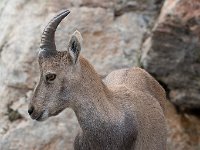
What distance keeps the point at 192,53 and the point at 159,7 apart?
1517 mm

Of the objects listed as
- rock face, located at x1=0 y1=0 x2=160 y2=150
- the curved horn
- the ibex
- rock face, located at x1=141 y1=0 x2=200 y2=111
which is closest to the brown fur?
the ibex

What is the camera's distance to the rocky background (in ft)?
32.3

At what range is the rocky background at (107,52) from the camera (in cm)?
984

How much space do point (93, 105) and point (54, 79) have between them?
542 mm

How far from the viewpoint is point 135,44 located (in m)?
10.7

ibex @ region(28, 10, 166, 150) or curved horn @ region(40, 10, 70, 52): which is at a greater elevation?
curved horn @ region(40, 10, 70, 52)

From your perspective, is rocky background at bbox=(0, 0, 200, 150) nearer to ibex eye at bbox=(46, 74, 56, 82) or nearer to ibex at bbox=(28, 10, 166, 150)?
ibex at bbox=(28, 10, 166, 150)

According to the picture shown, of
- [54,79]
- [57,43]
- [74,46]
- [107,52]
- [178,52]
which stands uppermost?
[74,46]

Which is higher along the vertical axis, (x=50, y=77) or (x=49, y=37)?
(x=49, y=37)

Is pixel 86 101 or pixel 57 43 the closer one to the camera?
pixel 86 101

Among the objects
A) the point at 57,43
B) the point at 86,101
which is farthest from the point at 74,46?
the point at 57,43

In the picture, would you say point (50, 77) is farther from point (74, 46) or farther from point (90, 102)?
point (90, 102)

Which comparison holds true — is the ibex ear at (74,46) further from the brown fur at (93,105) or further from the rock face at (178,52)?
the rock face at (178,52)

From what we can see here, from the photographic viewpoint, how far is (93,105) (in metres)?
6.75
